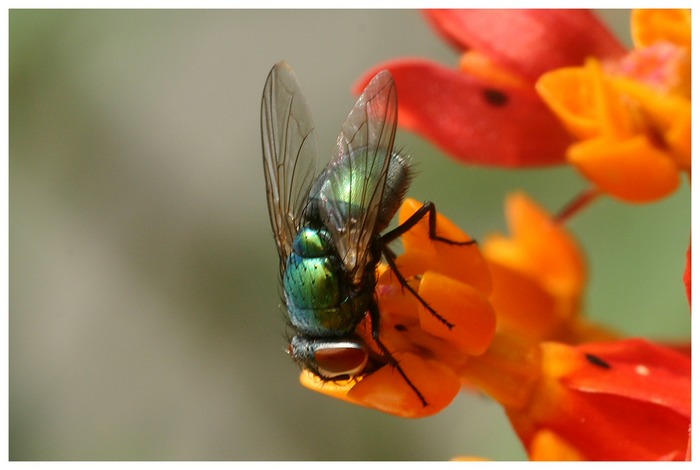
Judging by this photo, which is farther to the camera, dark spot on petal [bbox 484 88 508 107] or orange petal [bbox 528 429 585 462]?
dark spot on petal [bbox 484 88 508 107]

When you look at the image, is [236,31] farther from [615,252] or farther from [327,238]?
[327,238]

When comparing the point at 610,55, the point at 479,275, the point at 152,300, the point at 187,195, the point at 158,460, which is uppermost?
the point at 610,55

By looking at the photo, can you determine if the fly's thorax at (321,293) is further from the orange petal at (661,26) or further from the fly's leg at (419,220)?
the orange petal at (661,26)

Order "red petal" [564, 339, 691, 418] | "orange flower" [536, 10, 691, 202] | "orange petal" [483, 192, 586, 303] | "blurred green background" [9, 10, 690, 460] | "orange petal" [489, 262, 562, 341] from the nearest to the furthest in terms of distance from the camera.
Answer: "red petal" [564, 339, 691, 418] → "orange flower" [536, 10, 691, 202] → "orange petal" [489, 262, 562, 341] → "orange petal" [483, 192, 586, 303] → "blurred green background" [9, 10, 690, 460]

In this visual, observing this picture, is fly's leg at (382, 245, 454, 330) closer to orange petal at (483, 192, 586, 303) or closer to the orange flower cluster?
the orange flower cluster

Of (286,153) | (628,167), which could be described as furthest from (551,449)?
(286,153)

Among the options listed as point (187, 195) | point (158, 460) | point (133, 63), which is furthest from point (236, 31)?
point (158, 460)

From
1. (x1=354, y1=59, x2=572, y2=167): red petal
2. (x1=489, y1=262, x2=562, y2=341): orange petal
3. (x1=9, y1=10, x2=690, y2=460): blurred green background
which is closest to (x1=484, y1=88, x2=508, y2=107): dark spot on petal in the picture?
(x1=354, y1=59, x2=572, y2=167): red petal
